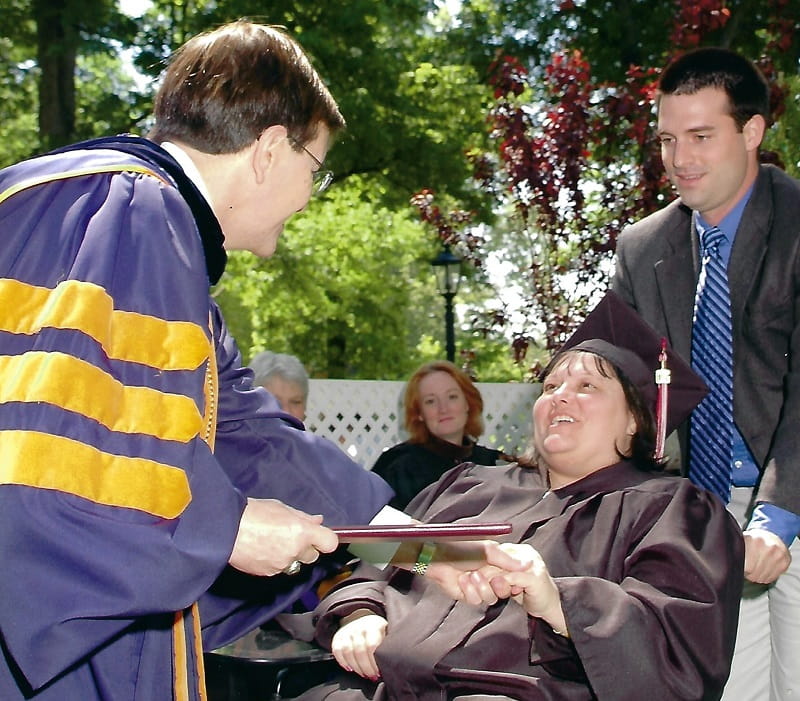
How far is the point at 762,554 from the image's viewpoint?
292cm

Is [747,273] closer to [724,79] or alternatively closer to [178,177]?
[724,79]

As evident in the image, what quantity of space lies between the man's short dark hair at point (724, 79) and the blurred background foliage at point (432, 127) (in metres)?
3.06

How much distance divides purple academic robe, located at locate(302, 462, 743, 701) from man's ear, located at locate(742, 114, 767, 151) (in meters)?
1.09

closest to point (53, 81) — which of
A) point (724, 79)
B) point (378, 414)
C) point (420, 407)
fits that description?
point (378, 414)

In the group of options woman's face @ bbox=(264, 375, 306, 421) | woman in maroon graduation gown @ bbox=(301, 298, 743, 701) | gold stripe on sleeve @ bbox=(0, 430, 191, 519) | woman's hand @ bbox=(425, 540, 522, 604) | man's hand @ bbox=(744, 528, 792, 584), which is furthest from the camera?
woman's face @ bbox=(264, 375, 306, 421)

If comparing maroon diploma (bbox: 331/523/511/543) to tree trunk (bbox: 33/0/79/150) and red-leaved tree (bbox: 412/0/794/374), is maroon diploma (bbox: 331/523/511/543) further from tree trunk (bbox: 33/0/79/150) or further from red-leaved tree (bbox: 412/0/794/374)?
tree trunk (bbox: 33/0/79/150)

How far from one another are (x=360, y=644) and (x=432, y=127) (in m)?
14.7

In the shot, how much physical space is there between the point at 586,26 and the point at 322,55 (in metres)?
3.81

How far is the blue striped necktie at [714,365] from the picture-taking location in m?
3.36

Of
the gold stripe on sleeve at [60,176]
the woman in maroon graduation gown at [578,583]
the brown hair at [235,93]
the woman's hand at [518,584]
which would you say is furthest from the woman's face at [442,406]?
the gold stripe on sleeve at [60,176]

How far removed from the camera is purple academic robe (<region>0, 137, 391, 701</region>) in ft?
5.38

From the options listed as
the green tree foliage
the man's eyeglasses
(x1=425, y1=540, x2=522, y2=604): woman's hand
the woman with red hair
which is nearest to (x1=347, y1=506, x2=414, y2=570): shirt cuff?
(x1=425, y1=540, x2=522, y2=604): woman's hand

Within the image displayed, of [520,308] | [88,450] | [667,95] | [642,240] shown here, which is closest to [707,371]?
[642,240]

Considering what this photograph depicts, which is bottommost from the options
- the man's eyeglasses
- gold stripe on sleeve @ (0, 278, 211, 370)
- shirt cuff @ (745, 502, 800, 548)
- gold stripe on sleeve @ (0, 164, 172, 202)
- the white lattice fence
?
the white lattice fence
